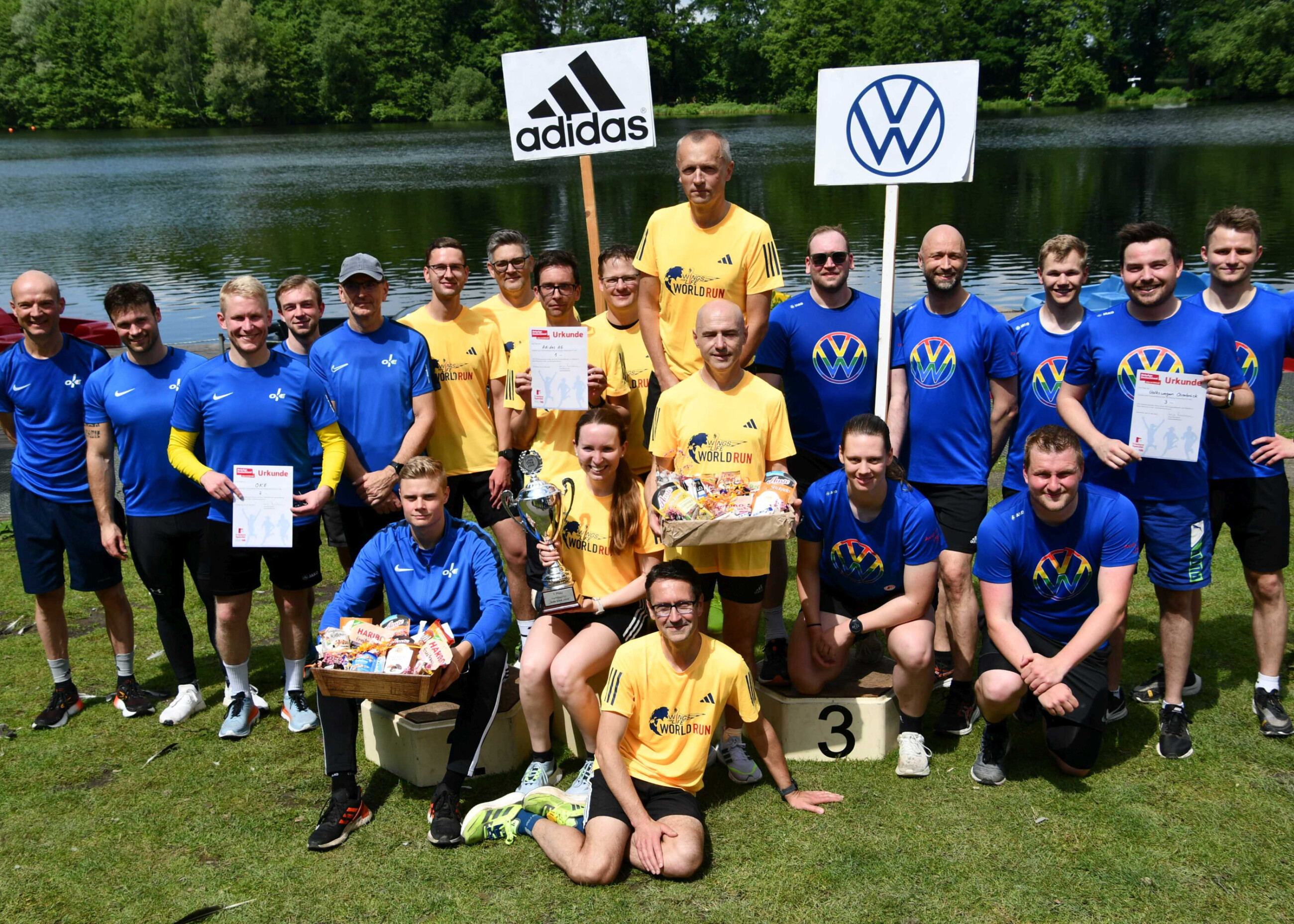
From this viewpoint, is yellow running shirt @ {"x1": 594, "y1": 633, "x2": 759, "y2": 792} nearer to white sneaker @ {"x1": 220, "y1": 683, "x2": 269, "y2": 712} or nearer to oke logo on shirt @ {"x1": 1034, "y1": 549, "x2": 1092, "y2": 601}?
oke logo on shirt @ {"x1": 1034, "y1": 549, "x2": 1092, "y2": 601}

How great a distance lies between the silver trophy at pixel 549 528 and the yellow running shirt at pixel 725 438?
1.73 feet

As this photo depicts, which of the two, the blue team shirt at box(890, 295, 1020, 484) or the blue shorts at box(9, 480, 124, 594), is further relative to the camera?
the blue shorts at box(9, 480, 124, 594)

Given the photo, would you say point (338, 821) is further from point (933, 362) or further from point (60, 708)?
point (933, 362)

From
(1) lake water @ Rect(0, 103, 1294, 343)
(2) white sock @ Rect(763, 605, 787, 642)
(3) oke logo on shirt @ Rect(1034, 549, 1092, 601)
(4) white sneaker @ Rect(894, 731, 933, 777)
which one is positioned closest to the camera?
(3) oke logo on shirt @ Rect(1034, 549, 1092, 601)

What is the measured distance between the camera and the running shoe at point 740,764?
16.5 ft

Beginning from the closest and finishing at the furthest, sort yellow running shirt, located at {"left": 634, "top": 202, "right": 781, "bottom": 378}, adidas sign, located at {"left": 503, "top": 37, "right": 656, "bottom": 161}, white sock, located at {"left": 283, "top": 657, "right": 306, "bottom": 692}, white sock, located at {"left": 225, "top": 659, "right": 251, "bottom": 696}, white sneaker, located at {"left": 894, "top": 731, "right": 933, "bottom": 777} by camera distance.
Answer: white sneaker, located at {"left": 894, "top": 731, "right": 933, "bottom": 777}
yellow running shirt, located at {"left": 634, "top": 202, "right": 781, "bottom": 378}
white sock, located at {"left": 225, "top": 659, "right": 251, "bottom": 696}
white sock, located at {"left": 283, "top": 657, "right": 306, "bottom": 692}
adidas sign, located at {"left": 503, "top": 37, "right": 656, "bottom": 161}

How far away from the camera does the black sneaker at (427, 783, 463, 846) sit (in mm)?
4660

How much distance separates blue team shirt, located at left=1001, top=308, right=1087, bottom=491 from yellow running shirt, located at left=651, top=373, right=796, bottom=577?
1.58 meters

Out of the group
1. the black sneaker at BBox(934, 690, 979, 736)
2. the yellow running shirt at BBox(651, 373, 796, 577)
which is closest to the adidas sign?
the yellow running shirt at BBox(651, 373, 796, 577)

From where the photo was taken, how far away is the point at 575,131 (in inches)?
263

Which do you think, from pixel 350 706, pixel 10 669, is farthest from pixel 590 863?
pixel 10 669

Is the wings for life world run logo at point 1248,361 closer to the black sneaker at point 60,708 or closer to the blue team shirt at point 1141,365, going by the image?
the blue team shirt at point 1141,365

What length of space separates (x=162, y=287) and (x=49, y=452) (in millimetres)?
19866

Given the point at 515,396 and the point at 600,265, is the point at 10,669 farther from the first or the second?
the point at 600,265
